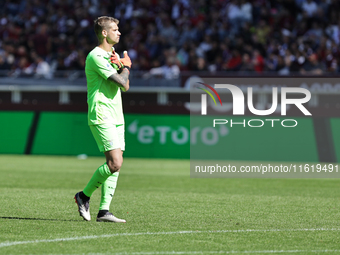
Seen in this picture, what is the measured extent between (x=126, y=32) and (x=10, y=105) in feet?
22.4

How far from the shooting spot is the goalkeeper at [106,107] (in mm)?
6715

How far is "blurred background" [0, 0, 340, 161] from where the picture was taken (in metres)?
17.7

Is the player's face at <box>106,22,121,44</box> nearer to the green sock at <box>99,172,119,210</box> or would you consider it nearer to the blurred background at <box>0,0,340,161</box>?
the green sock at <box>99,172,119,210</box>

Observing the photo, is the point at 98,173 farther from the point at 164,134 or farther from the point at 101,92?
the point at 164,134

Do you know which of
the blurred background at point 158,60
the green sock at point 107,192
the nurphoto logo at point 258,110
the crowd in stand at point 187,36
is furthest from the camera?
the crowd in stand at point 187,36

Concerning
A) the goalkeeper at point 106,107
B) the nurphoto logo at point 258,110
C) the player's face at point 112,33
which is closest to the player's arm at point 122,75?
the goalkeeper at point 106,107

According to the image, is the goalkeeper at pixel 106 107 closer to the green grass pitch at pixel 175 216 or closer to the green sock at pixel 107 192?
the green sock at pixel 107 192

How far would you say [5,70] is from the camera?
72.9ft

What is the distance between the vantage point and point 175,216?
741cm

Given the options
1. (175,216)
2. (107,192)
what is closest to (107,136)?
(107,192)

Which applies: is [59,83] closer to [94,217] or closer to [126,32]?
[126,32]

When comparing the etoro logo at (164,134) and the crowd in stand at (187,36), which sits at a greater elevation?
the crowd in stand at (187,36)

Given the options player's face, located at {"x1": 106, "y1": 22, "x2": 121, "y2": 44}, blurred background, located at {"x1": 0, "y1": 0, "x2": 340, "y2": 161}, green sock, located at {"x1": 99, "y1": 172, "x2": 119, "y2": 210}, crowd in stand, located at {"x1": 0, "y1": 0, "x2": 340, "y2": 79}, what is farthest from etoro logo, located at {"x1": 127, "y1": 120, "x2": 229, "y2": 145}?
player's face, located at {"x1": 106, "y1": 22, "x2": 121, "y2": 44}

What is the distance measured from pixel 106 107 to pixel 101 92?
0.60ft
